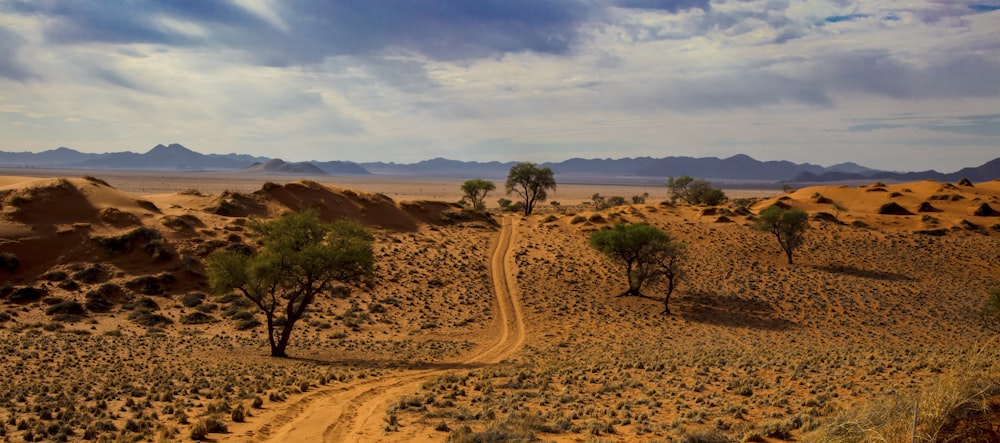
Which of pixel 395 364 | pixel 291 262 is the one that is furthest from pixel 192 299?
pixel 395 364

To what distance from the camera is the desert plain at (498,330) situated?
463 inches

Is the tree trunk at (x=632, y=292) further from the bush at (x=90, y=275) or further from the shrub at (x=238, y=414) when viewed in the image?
the bush at (x=90, y=275)

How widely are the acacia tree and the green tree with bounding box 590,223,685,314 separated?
63.2 ft

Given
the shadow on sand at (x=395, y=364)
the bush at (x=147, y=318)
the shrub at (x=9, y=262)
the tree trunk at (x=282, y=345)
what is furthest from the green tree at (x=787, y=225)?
the shrub at (x=9, y=262)

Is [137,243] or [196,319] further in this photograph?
[137,243]

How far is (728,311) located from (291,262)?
88.1 ft

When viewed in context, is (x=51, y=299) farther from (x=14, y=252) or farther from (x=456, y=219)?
(x=456, y=219)

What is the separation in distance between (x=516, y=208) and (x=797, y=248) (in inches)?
1759

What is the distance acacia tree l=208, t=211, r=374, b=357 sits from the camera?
2362cm

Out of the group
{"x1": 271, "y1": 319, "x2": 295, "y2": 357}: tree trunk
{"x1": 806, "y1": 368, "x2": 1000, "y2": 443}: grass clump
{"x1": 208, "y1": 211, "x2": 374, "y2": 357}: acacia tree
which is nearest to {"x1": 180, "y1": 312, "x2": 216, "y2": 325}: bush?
{"x1": 208, "y1": 211, "x2": 374, "y2": 357}: acacia tree

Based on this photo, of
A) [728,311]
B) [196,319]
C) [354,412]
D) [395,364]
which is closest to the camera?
[354,412]

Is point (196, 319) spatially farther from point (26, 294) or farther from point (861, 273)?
point (861, 273)

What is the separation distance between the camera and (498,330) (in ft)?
105

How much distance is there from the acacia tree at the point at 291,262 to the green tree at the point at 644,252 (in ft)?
63.2
